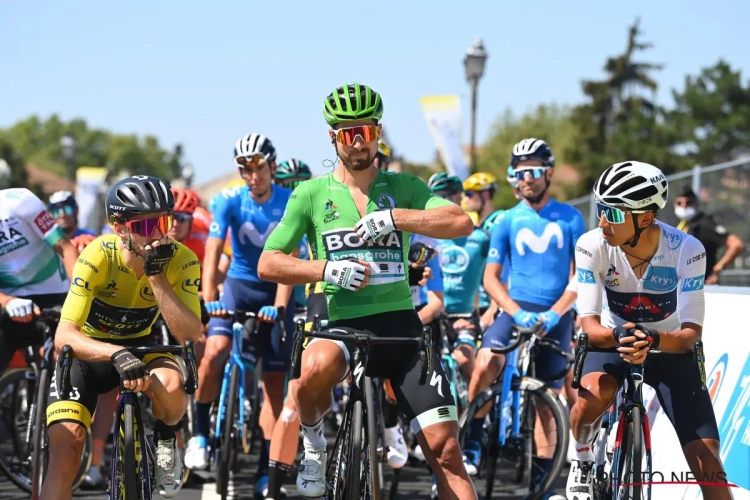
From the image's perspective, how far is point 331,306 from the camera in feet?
18.6

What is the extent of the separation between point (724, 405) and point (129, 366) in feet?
12.6

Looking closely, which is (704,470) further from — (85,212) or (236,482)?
(85,212)

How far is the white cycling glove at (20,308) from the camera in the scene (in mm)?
7559

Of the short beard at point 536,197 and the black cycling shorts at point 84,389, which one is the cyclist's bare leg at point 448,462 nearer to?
the black cycling shorts at point 84,389

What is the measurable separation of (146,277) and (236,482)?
3.25m

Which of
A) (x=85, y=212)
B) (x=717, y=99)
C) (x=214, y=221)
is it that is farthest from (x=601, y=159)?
(x=214, y=221)

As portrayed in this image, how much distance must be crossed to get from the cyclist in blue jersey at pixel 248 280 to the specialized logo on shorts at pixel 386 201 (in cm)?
272

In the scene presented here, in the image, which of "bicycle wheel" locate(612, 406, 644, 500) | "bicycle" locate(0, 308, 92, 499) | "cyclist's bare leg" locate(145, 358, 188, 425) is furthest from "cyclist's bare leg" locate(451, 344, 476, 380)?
"cyclist's bare leg" locate(145, 358, 188, 425)

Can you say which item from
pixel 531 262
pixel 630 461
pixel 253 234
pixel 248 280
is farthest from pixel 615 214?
pixel 248 280

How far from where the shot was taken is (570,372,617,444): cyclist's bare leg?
5875 millimetres

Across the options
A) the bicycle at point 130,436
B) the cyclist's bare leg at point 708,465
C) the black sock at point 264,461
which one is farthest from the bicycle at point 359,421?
the black sock at point 264,461

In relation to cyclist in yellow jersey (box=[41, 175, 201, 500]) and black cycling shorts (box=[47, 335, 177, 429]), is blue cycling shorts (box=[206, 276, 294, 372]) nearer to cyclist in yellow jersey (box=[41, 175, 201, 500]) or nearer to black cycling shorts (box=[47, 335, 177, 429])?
cyclist in yellow jersey (box=[41, 175, 201, 500])

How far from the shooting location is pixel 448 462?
5.24 m

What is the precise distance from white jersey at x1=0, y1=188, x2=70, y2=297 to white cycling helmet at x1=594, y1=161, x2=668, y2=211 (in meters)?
4.14
